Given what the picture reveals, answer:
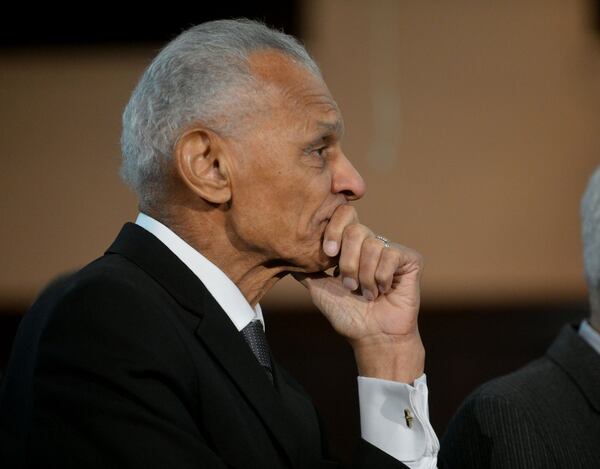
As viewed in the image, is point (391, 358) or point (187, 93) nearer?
point (187, 93)

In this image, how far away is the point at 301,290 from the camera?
14.6 ft

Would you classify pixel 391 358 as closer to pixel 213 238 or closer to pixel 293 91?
pixel 213 238

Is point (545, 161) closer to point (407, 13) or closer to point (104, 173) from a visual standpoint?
point (407, 13)

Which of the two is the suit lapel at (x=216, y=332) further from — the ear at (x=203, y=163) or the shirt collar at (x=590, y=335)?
the shirt collar at (x=590, y=335)

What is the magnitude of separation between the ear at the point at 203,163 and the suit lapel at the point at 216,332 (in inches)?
4.7

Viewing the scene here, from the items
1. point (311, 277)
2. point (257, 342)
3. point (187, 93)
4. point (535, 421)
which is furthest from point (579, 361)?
point (187, 93)

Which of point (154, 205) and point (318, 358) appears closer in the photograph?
point (154, 205)

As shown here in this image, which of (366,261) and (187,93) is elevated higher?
(187,93)

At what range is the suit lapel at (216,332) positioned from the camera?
172cm

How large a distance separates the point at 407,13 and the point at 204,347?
306cm

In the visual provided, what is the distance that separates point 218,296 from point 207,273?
45 millimetres

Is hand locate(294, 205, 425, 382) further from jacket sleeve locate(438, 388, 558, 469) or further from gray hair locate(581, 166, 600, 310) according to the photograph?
gray hair locate(581, 166, 600, 310)

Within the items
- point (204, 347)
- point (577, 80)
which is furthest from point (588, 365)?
point (577, 80)

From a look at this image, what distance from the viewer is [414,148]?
178 inches
